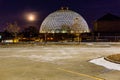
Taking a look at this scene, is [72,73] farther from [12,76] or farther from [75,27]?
[75,27]

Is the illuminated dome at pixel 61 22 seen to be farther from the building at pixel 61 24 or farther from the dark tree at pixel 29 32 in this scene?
the dark tree at pixel 29 32

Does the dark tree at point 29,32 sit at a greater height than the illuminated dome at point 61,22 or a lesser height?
lesser

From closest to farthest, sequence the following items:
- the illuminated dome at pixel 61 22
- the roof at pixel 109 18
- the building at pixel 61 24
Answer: the building at pixel 61 24, the illuminated dome at pixel 61 22, the roof at pixel 109 18

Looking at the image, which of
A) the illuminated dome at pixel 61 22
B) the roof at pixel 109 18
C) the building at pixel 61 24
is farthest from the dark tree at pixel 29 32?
the roof at pixel 109 18

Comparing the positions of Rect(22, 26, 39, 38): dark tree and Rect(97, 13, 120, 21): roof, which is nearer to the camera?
Rect(22, 26, 39, 38): dark tree

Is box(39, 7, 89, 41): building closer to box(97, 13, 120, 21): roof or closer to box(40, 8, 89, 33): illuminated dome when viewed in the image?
box(40, 8, 89, 33): illuminated dome

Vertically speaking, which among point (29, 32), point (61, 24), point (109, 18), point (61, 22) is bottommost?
point (29, 32)

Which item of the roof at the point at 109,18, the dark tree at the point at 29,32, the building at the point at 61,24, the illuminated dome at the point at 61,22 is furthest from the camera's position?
the roof at the point at 109,18

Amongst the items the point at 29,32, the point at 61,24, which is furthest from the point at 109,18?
the point at 29,32

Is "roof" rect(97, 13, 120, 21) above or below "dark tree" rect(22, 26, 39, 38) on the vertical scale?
above

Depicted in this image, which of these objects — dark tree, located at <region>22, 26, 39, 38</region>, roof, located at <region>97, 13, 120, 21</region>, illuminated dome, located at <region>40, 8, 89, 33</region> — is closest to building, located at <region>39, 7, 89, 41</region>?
illuminated dome, located at <region>40, 8, 89, 33</region>

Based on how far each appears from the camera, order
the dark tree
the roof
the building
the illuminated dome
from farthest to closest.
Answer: the roof, the dark tree, the illuminated dome, the building

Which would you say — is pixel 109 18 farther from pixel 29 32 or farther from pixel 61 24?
pixel 29 32

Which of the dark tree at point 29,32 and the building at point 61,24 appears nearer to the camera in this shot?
the building at point 61,24
